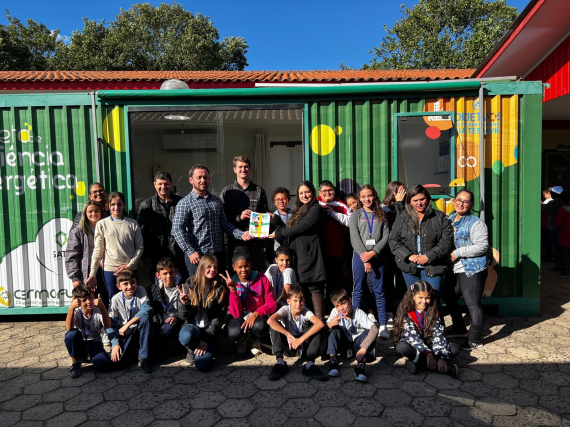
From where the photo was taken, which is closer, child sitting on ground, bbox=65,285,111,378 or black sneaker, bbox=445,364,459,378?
black sneaker, bbox=445,364,459,378

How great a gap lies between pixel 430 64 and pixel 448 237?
23.4m

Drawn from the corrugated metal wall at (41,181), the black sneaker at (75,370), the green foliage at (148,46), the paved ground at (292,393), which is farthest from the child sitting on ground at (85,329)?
the green foliage at (148,46)

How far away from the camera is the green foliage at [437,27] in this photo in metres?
24.2

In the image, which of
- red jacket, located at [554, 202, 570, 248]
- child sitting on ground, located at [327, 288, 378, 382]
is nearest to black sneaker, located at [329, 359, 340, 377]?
child sitting on ground, located at [327, 288, 378, 382]

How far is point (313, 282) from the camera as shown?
416 cm

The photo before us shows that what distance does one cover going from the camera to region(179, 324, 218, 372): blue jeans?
3586mm

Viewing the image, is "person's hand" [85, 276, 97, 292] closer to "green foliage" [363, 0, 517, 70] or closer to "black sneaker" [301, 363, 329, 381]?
"black sneaker" [301, 363, 329, 381]

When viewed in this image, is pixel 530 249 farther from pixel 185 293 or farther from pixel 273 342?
pixel 185 293

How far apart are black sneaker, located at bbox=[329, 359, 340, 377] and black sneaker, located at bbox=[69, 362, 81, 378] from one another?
2100 mm

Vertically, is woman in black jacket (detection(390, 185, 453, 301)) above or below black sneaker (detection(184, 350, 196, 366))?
above

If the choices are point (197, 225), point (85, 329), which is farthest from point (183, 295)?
point (85, 329)

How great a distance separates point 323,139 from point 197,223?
1.73 meters

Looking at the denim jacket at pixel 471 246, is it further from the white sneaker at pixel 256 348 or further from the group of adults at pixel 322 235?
the white sneaker at pixel 256 348

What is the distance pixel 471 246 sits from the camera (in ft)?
12.8
